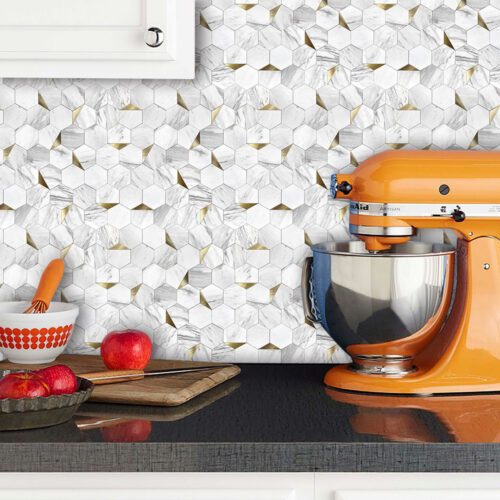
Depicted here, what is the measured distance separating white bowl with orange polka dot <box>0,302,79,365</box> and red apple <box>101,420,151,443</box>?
46cm

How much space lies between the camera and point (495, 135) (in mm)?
1842

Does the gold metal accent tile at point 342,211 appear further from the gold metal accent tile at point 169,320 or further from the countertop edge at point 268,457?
the countertop edge at point 268,457

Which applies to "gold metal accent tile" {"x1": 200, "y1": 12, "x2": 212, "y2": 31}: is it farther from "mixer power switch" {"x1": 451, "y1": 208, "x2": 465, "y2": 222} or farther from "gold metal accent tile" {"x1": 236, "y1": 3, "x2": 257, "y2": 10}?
"mixer power switch" {"x1": 451, "y1": 208, "x2": 465, "y2": 222}

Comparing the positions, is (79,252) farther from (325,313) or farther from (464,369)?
(464,369)

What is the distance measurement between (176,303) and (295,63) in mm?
645

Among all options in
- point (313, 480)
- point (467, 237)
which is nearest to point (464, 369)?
point (467, 237)

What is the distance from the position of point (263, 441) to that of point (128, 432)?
0.23m

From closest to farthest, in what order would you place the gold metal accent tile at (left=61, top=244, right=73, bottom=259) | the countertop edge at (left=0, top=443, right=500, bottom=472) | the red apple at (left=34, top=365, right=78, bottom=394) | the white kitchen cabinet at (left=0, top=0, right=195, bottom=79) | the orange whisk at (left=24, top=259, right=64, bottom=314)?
the countertop edge at (left=0, top=443, right=500, bottom=472) → the red apple at (left=34, top=365, right=78, bottom=394) → the white kitchen cabinet at (left=0, top=0, right=195, bottom=79) → the orange whisk at (left=24, top=259, right=64, bottom=314) → the gold metal accent tile at (left=61, top=244, right=73, bottom=259)

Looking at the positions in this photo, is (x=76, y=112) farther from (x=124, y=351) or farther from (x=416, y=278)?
(x=416, y=278)

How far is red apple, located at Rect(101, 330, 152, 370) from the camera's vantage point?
1.66 m

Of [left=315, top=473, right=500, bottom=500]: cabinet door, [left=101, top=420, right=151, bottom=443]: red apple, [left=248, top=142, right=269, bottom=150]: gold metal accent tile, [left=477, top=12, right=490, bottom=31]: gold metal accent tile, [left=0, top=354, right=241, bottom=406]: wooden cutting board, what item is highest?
[left=477, top=12, right=490, bottom=31]: gold metal accent tile

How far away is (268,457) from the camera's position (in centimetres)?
120

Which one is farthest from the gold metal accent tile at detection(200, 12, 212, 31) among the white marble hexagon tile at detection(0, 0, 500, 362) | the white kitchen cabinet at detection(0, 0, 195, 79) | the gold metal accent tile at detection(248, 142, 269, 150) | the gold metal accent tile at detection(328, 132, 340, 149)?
the gold metal accent tile at detection(328, 132, 340, 149)

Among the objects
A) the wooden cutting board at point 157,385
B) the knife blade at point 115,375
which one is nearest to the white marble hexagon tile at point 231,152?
the wooden cutting board at point 157,385
